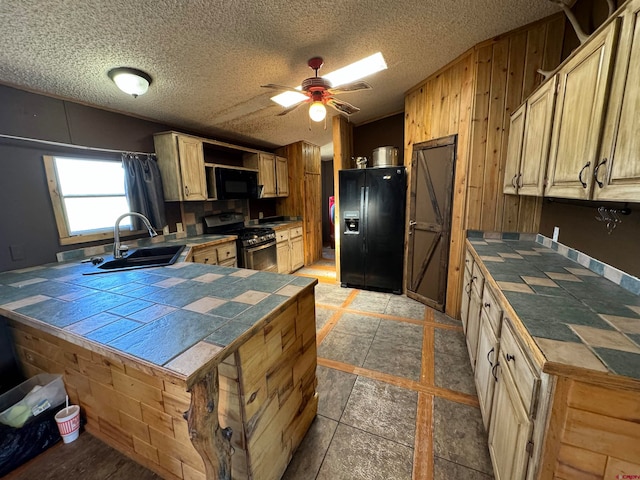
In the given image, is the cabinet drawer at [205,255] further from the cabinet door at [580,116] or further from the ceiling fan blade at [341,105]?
the cabinet door at [580,116]

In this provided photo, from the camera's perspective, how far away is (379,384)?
2012mm

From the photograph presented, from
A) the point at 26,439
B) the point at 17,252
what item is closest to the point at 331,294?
the point at 26,439

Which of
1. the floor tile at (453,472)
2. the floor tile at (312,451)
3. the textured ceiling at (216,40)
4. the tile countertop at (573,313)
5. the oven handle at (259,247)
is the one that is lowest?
the floor tile at (312,451)

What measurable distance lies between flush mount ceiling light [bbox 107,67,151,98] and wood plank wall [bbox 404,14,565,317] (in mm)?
2963

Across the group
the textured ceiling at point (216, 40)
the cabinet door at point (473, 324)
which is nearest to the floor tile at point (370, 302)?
the cabinet door at point (473, 324)

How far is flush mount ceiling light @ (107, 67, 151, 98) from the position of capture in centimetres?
192

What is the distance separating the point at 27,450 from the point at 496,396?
8.86 feet

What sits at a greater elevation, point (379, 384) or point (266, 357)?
point (266, 357)

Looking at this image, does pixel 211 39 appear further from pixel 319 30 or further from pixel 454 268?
pixel 454 268

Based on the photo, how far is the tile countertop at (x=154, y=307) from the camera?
90cm

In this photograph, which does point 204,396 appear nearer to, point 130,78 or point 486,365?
point 486,365

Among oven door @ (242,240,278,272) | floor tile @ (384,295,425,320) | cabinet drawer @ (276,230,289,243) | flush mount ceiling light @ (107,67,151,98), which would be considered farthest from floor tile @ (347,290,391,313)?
flush mount ceiling light @ (107,67,151,98)

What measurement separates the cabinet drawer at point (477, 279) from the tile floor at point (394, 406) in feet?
2.41

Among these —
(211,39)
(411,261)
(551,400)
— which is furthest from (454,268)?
(211,39)
